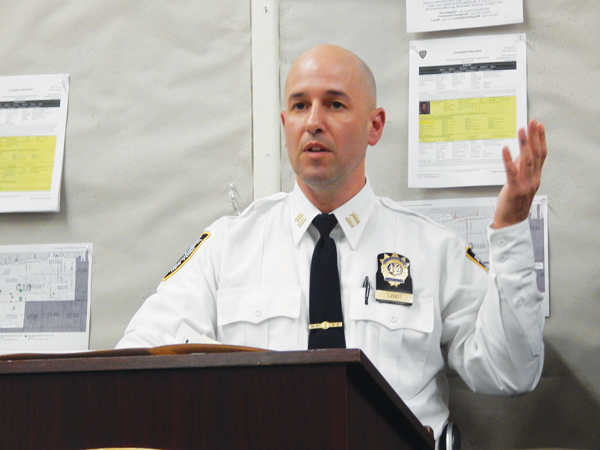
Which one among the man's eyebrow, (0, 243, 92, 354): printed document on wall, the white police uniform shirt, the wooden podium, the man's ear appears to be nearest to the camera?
the wooden podium

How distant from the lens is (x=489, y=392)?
159cm

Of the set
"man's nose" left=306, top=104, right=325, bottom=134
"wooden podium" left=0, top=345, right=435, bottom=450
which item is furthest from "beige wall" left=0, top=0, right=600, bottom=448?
"wooden podium" left=0, top=345, right=435, bottom=450

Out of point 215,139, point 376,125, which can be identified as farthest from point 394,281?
point 215,139

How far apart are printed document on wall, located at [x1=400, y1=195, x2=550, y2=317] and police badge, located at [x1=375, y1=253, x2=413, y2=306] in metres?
0.29

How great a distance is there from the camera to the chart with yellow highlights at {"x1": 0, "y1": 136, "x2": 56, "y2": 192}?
7.07 feet

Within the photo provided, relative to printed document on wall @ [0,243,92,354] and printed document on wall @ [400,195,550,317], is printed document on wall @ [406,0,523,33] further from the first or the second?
printed document on wall @ [0,243,92,354]

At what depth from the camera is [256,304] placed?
170 centimetres

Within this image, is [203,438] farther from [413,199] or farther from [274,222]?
[413,199]

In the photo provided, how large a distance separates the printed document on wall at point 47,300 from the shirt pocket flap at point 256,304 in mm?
596

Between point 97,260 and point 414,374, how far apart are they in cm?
105

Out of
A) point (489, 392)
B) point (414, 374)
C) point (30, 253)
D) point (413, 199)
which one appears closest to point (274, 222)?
point (413, 199)

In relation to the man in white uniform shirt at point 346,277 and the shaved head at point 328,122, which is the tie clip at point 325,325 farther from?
the shaved head at point 328,122

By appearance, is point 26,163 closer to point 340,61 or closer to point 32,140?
point 32,140

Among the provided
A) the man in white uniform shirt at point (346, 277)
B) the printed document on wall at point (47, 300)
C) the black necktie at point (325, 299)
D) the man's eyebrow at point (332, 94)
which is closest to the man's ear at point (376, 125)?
the man in white uniform shirt at point (346, 277)
